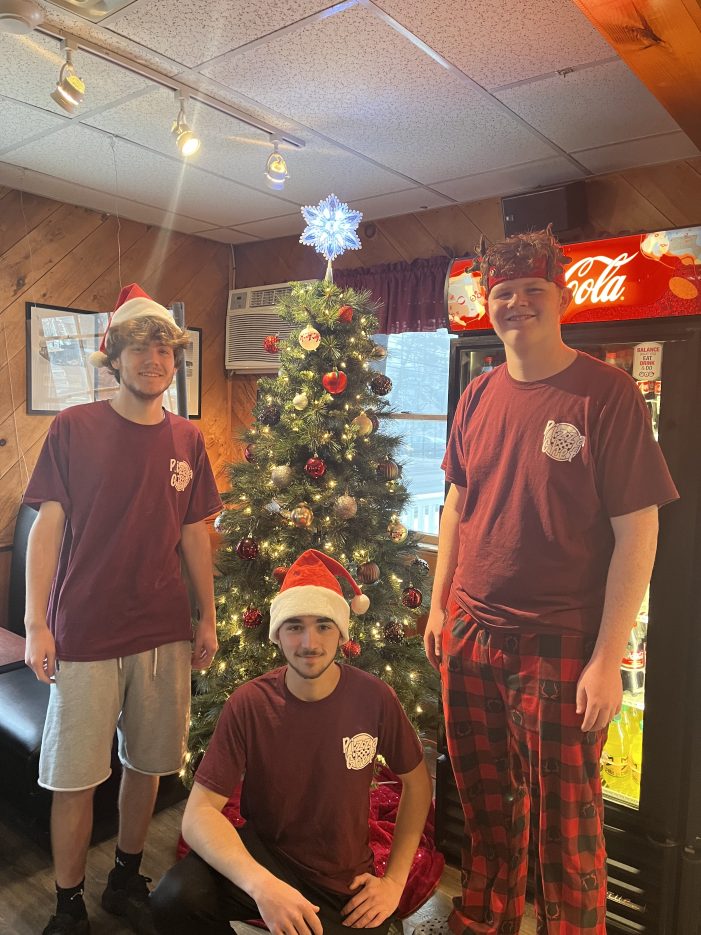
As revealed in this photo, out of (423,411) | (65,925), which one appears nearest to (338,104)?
(423,411)

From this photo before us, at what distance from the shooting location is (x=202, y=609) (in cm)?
222

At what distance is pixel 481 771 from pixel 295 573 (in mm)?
674

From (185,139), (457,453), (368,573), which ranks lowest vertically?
(368,573)

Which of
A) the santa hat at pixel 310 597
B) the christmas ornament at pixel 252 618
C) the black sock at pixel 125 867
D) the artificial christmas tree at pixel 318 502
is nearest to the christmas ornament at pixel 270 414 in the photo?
the artificial christmas tree at pixel 318 502

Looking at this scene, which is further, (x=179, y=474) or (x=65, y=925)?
(x=179, y=474)

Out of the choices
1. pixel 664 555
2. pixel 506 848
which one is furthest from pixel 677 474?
pixel 506 848

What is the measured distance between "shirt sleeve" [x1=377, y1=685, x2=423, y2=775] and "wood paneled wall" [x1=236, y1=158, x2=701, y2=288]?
2321 millimetres

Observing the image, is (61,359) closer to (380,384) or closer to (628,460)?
(380,384)

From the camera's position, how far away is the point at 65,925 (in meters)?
1.93

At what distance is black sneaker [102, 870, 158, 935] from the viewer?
2000 millimetres

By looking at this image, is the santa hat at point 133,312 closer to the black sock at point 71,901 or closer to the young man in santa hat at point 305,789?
the young man in santa hat at point 305,789

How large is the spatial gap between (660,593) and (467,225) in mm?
2255

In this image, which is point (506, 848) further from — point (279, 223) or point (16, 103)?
point (279, 223)

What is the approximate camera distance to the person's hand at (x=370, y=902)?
150cm
